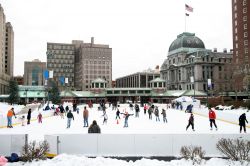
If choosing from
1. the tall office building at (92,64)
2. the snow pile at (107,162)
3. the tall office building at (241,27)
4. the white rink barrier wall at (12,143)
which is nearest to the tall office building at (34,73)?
the tall office building at (92,64)

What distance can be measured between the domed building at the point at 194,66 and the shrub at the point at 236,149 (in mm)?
86507

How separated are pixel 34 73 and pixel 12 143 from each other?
145 meters

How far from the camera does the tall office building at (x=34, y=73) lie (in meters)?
148

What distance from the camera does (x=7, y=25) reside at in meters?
122

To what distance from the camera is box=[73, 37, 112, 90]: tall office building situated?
139 m

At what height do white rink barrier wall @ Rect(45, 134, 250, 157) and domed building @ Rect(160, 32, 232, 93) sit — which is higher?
domed building @ Rect(160, 32, 232, 93)

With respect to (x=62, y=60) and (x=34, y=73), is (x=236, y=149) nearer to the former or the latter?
(x=62, y=60)

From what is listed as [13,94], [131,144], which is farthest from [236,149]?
[13,94]

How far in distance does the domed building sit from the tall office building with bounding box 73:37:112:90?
33474 mm

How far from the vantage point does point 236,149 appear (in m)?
11.1

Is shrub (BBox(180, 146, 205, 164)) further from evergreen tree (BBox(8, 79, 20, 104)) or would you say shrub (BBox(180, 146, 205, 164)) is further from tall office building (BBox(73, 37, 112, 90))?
tall office building (BBox(73, 37, 112, 90))

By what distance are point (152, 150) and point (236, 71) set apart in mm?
49109

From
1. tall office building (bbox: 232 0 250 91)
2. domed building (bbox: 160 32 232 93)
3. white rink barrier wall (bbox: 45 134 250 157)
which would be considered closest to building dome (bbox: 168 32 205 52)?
domed building (bbox: 160 32 232 93)

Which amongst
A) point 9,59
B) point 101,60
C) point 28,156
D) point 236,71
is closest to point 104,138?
point 28,156
